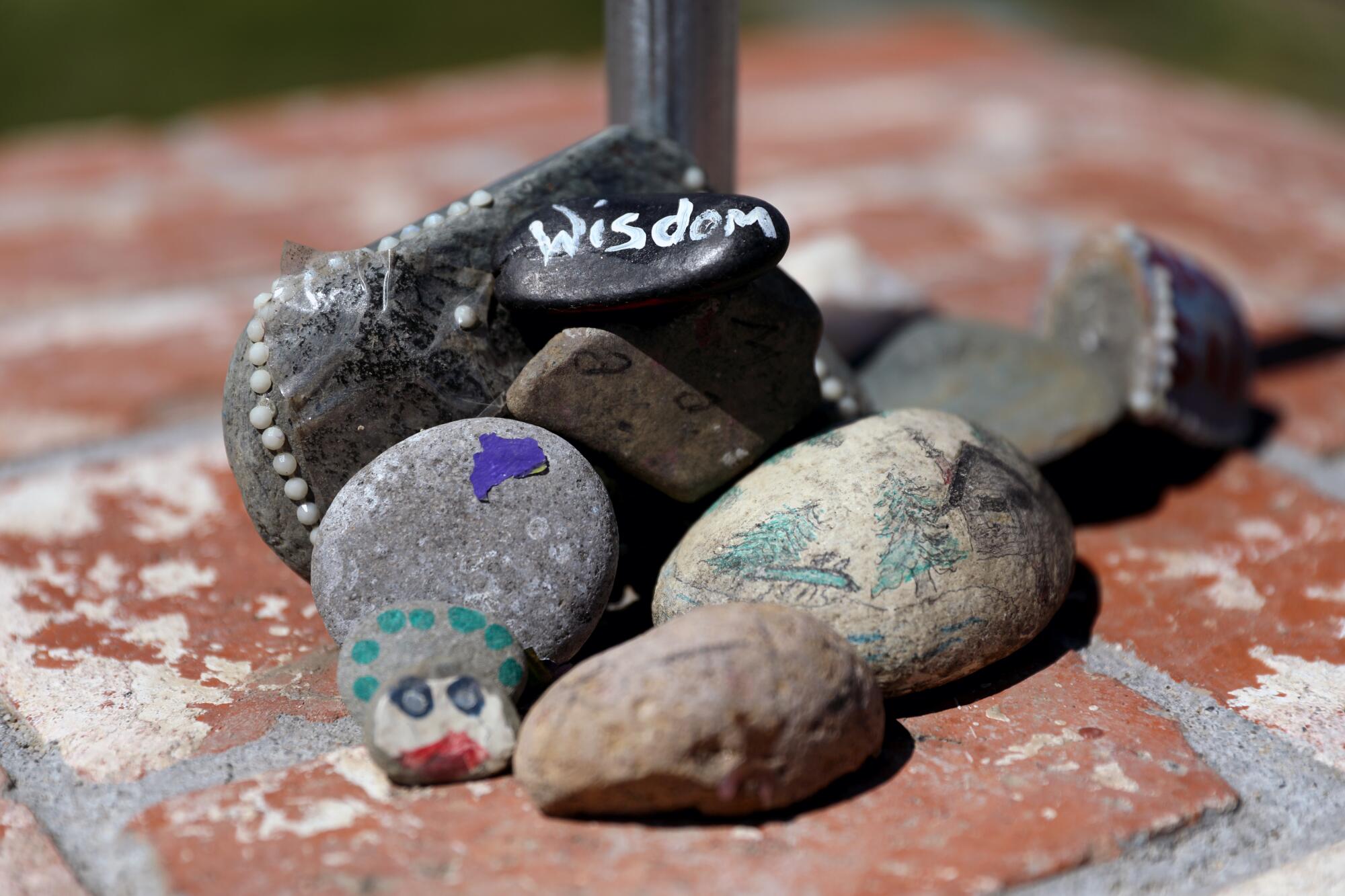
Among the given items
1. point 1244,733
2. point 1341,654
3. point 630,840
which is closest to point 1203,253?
point 1341,654

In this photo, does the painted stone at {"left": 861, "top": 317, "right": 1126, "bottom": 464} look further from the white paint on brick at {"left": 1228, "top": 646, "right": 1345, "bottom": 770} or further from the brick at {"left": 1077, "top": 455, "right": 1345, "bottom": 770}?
the white paint on brick at {"left": 1228, "top": 646, "right": 1345, "bottom": 770}

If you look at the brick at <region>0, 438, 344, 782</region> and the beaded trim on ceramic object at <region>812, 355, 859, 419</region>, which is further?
the beaded trim on ceramic object at <region>812, 355, 859, 419</region>

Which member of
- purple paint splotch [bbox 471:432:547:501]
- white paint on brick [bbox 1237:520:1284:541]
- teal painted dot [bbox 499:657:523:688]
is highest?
purple paint splotch [bbox 471:432:547:501]

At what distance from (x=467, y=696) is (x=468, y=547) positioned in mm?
200

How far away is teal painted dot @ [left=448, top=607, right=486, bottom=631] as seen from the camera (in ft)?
4.68

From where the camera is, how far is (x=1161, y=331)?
213cm

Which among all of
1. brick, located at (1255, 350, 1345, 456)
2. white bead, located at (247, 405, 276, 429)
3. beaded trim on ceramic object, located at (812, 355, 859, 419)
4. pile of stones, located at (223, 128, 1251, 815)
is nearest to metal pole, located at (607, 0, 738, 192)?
pile of stones, located at (223, 128, 1251, 815)

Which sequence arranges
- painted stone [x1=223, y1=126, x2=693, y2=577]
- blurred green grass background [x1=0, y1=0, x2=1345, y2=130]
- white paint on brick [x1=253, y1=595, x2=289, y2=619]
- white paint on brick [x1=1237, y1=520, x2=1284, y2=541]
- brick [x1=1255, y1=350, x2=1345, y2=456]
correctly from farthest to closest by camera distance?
blurred green grass background [x1=0, y1=0, x2=1345, y2=130], brick [x1=1255, y1=350, x2=1345, y2=456], white paint on brick [x1=1237, y1=520, x2=1284, y2=541], white paint on brick [x1=253, y1=595, x2=289, y2=619], painted stone [x1=223, y1=126, x2=693, y2=577]

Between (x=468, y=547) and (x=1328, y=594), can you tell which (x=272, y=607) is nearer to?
(x=468, y=547)

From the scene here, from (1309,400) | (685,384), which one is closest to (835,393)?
(685,384)

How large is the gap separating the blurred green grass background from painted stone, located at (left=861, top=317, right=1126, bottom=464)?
12.3 ft

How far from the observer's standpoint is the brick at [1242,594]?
5.21 ft

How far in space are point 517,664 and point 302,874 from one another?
31 cm

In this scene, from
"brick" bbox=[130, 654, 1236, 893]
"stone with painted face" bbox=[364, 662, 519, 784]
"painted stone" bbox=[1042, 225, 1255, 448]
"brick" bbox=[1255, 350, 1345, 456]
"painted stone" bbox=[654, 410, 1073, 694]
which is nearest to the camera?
"brick" bbox=[130, 654, 1236, 893]
